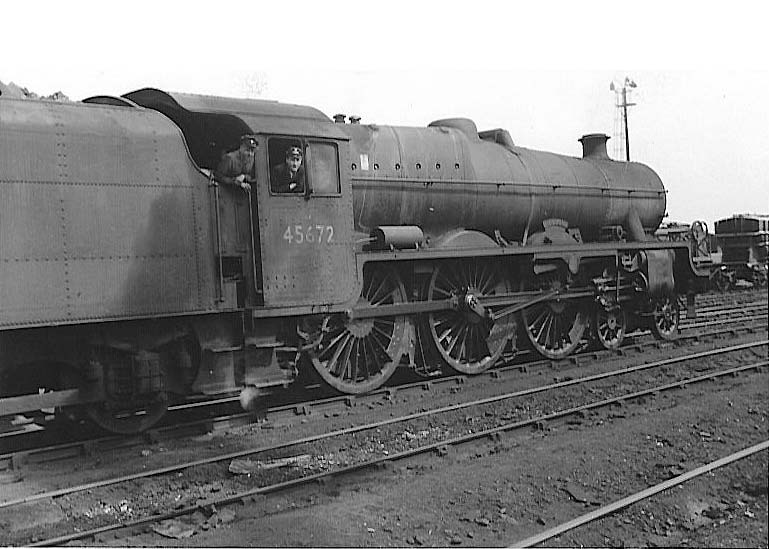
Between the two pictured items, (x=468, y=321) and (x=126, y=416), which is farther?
(x=468, y=321)

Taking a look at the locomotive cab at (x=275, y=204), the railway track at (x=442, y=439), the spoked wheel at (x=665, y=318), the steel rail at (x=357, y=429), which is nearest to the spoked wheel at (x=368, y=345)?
the locomotive cab at (x=275, y=204)

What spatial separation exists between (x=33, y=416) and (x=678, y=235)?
12.1 m

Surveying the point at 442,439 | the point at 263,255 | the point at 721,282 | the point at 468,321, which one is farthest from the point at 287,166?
the point at 721,282

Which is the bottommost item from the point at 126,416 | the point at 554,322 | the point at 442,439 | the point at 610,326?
the point at 442,439

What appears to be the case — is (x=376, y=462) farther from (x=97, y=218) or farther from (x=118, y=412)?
(x=97, y=218)

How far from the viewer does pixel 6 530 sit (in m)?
5.46

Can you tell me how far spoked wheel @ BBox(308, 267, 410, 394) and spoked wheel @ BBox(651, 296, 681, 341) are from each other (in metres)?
5.49

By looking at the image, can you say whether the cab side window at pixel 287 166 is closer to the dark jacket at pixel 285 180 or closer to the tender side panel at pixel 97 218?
the dark jacket at pixel 285 180

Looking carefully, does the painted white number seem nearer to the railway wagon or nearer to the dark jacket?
the dark jacket

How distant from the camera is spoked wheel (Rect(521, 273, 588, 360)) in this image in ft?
38.7

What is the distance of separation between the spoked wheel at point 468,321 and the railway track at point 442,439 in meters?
1.31

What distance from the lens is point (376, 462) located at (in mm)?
6727

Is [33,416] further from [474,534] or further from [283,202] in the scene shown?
[474,534]

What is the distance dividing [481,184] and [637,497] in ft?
Result: 20.0
